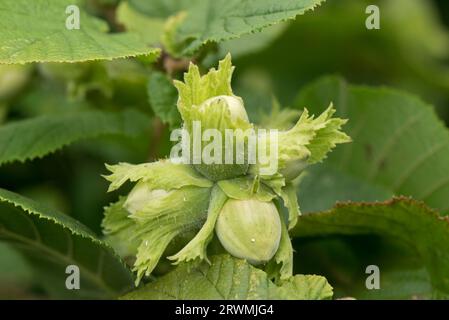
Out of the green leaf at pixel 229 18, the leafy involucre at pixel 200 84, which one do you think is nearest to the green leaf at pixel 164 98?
the green leaf at pixel 229 18

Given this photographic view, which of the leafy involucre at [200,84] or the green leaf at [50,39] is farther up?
the green leaf at [50,39]

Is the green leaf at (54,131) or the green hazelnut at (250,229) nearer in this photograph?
the green hazelnut at (250,229)

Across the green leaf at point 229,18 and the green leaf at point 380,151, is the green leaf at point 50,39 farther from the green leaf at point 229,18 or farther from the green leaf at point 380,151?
the green leaf at point 380,151

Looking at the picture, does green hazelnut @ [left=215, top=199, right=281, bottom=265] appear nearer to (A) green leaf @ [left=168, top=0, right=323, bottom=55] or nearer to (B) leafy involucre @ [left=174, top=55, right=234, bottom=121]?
(B) leafy involucre @ [left=174, top=55, right=234, bottom=121]

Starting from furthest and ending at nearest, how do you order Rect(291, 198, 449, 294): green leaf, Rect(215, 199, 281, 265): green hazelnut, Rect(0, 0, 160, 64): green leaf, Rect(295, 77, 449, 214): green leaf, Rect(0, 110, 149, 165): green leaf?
Rect(295, 77, 449, 214): green leaf
Rect(0, 110, 149, 165): green leaf
Rect(291, 198, 449, 294): green leaf
Rect(0, 0, 160, 64): green leaf
Rect(215, 199, 281, 265): green hazelnut

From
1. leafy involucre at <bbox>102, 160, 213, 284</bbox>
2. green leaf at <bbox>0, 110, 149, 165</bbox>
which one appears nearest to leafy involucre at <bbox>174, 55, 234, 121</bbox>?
leafy involucre at <bbox>102, 160, 213, 284</bbox>

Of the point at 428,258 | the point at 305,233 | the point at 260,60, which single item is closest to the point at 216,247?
the point at 305,233

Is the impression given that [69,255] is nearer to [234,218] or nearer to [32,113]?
[234,218]

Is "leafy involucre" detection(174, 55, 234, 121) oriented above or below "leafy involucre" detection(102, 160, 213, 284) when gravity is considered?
above
